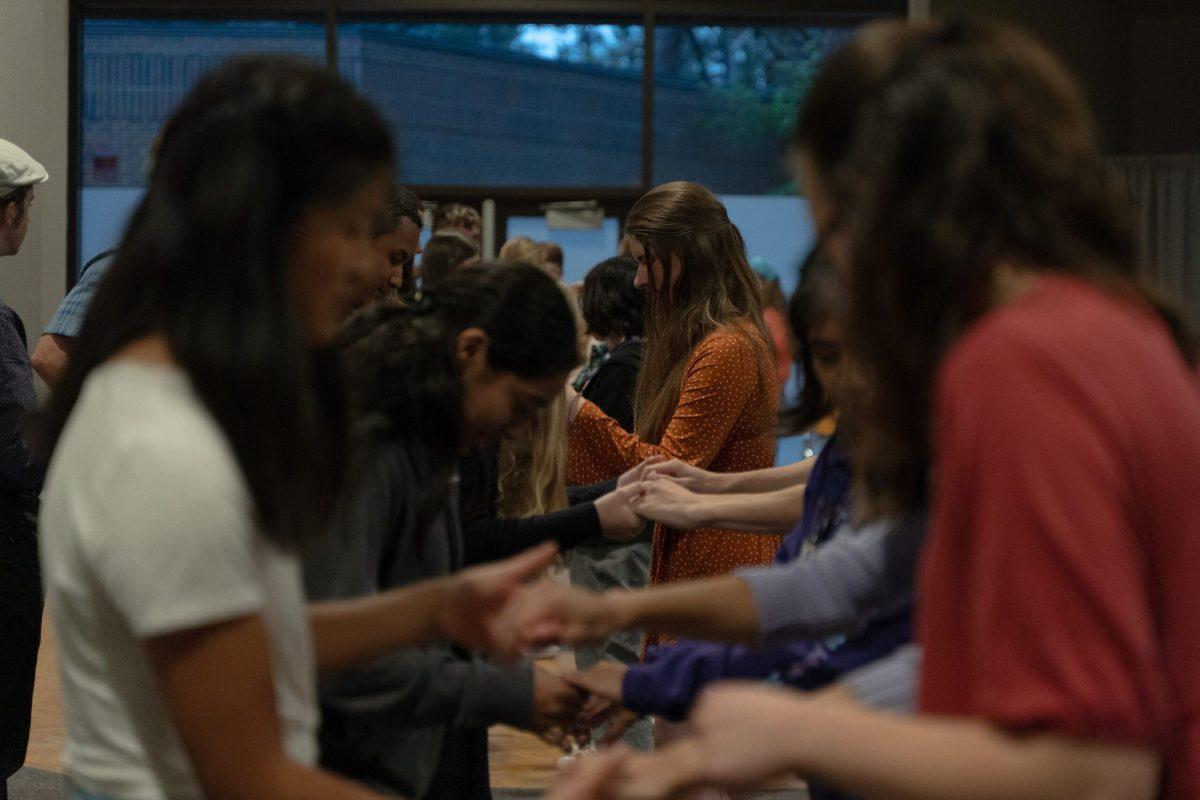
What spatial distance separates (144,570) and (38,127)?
7590 mm

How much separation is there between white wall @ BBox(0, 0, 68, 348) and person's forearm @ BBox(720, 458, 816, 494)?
5756mm

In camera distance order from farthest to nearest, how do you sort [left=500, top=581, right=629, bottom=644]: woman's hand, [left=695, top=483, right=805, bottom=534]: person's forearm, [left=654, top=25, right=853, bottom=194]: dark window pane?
1. [left=654, top=25, right=853, bottom=194]: dark window pane
2. [left=695, top=483, right=805, bottom=534]: person's forearm
3. [left=500, top=581, right=629, bottom=644]: woman's hand

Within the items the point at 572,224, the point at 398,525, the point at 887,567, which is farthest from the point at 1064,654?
the point at 572,224

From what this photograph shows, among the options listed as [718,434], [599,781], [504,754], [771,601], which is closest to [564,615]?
[771,601]

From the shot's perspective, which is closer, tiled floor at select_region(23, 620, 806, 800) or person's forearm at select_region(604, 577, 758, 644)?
person's forearm at select_region(604, 577, 758, 644)

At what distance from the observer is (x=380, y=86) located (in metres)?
8.16

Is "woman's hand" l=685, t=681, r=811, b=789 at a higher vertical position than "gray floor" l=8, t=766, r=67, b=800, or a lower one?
higher

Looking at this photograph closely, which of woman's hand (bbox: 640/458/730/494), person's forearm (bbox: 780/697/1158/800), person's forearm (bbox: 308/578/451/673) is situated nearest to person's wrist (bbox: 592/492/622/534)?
woman's hand (bbox: 640/458/730/494)

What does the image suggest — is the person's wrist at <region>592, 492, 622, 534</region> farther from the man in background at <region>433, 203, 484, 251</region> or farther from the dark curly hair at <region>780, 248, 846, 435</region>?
the man in background at <region>433, 203, 484, 251</region>

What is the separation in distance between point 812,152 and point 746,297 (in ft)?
7.06

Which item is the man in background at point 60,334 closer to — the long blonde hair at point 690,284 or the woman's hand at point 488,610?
the long blonde hair at point 690,284

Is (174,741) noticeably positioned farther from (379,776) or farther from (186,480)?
(379,776)

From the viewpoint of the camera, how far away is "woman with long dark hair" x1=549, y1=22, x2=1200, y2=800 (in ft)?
2.56

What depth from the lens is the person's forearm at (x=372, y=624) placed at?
4.20 feet
